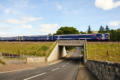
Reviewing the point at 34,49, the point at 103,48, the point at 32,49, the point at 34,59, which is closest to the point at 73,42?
the point at 103,48

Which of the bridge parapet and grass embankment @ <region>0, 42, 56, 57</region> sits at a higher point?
the bridge parapet

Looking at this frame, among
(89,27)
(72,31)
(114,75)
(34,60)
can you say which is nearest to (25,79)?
(114,75)

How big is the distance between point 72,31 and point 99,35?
188 feet

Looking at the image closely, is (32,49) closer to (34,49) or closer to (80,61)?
(34,49)

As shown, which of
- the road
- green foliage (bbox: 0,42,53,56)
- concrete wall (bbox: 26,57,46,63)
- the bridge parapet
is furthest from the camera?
the bridge parapet

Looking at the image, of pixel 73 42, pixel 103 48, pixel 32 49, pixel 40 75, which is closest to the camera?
pixel 40 75

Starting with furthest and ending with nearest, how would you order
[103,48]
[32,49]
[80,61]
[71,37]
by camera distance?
[71,37] → [32,49] → [80,61] → [103,48]

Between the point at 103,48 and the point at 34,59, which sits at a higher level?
the point at 103,48

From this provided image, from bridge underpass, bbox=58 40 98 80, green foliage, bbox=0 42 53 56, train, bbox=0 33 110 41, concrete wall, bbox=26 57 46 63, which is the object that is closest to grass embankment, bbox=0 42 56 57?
green foliage, bbox=0 42 53 56

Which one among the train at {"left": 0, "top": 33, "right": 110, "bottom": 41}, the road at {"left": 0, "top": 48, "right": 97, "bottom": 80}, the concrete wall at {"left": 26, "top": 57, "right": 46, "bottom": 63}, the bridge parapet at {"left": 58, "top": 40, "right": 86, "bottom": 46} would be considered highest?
the train at {"left": 0, "top": 33, "right": 110, "bottom": 41}

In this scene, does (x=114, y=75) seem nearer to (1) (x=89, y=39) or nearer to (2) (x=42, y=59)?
(2) (x=42, y=59)

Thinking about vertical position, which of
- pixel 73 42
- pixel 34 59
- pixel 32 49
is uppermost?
pixel 73 42

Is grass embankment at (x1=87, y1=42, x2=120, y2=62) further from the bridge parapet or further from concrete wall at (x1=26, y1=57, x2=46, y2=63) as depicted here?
concrete wall at (x1=26, y1=57, x2=46, y2=63)

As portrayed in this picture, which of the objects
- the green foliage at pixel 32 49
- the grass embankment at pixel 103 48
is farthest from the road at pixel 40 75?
the green foliage at pixel 32 49
